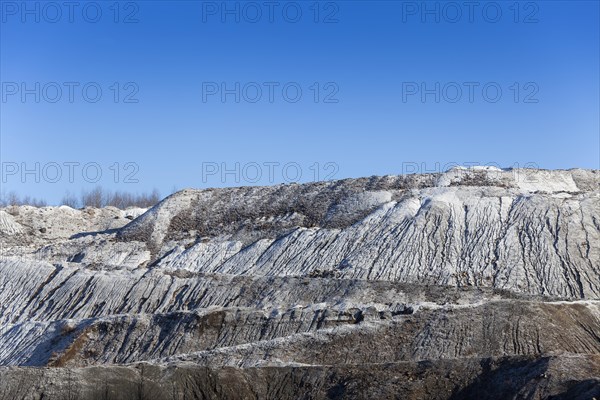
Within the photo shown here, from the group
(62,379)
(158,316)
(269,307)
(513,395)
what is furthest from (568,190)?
(62,379)

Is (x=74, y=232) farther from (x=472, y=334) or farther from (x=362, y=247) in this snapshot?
(x=472, y=334)

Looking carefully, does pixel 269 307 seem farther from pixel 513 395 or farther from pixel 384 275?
pixel 513 395

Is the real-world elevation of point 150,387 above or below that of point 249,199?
below

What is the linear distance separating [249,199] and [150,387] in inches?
1306

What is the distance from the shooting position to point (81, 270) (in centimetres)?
5106

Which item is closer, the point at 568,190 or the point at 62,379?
the point at 62,379

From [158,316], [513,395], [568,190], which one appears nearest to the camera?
[513,395]

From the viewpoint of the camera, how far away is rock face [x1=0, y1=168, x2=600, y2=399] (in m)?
30.4

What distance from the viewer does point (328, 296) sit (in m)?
44.2

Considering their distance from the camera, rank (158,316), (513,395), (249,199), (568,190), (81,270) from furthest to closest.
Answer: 1. (249,199)
2. (568,190)
3. (81,270)
4. (158,316)
5. (513,395)

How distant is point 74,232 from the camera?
77062mm

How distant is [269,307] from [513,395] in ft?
53.0

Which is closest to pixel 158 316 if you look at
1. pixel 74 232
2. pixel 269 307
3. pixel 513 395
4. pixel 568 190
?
pixel 269 307

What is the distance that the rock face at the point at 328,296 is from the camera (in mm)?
30422
